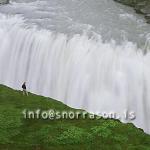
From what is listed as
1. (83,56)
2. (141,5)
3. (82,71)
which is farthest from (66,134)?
(141,5)

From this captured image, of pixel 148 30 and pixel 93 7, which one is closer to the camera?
pixel 148 30

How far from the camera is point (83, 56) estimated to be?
3509 cm

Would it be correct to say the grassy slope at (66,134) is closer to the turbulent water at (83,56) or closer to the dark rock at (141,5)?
the turbulent water at (83,56)

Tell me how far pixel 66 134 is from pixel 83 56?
745 inches

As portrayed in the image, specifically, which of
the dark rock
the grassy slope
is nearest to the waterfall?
the dark rock

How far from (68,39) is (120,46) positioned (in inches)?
186

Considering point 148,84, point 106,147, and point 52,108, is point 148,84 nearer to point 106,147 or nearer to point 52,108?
point 52,108

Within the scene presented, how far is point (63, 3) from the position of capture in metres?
44.8

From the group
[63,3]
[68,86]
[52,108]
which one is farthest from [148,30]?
[52,108]

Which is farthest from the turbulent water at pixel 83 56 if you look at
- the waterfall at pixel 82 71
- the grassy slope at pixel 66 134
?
the grassy slope at pixel 66 134

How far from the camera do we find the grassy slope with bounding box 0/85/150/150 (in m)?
16.1

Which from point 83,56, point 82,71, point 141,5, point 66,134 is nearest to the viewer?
point 66,134

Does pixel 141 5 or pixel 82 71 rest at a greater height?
pixel 141 5

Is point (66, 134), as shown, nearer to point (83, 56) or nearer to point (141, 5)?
point (83, 56)
